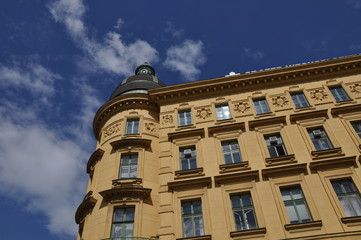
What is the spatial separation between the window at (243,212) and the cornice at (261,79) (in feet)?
28.6

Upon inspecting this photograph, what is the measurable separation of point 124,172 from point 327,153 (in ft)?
37.4

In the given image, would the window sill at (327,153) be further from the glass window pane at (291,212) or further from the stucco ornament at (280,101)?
the stucco ornament at (280,101)

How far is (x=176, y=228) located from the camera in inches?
584

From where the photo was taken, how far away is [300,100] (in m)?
20.5

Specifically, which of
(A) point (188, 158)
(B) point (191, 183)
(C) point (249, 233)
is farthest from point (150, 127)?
(C) point (249, 233)

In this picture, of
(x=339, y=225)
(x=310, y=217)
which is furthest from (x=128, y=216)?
(x=339, y=225)

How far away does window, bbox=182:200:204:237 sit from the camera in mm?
14702

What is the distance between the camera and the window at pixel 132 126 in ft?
68.0

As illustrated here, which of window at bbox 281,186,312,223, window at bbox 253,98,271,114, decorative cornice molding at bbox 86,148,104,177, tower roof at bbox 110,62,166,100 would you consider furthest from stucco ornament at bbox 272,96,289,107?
decorative cornice molding at bbox 86,148,104,177

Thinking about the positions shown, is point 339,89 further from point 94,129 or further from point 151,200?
point 94,129

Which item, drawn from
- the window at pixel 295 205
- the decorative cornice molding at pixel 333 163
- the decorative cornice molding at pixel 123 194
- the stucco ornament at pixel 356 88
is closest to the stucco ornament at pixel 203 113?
the decorative cornice molding at pixel 123 194

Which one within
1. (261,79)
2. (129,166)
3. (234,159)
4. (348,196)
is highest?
(261,79)

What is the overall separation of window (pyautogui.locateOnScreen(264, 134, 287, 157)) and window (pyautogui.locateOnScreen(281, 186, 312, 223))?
243 cm

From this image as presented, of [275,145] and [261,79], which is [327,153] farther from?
[261,79]
